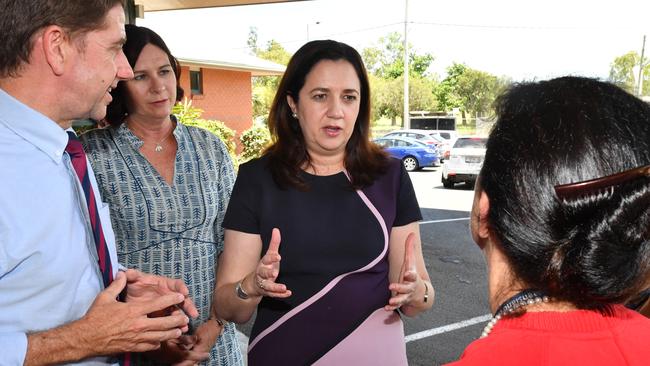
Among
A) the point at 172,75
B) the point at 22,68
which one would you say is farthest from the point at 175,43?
the point at 22,68

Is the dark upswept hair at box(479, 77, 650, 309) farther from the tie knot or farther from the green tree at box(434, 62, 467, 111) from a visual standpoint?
the green tree at box(434, 62, 467, 111)

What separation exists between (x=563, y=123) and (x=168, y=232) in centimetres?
177

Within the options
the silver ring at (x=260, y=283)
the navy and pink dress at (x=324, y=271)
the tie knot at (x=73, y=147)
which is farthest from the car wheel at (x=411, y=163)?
the tie knot at (x=73, y=147)

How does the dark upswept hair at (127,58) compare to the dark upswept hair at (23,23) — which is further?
the dark upswept hair at (127,58)

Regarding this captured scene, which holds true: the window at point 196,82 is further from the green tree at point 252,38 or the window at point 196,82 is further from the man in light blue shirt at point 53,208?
the green tree at point 252,38

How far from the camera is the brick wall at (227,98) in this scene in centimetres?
1791

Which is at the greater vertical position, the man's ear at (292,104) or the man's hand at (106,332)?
the man's ear at (292,104)

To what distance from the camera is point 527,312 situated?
1009 millimetres

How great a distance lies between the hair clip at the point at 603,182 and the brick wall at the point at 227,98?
17.3 meters

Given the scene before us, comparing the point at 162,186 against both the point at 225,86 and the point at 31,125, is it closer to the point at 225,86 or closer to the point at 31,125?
the point at 31,125

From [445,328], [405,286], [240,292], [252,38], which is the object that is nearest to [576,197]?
[405,286]

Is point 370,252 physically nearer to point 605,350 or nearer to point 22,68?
point 605,350

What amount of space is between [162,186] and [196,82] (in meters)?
16.5

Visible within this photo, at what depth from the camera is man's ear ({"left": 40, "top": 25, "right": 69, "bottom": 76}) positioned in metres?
1.36
